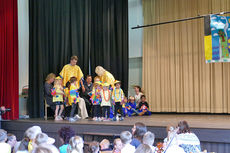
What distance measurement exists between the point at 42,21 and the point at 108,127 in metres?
3.84

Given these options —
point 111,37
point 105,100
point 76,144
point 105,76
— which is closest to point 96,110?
point 105,100

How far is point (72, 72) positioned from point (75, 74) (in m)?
0.11

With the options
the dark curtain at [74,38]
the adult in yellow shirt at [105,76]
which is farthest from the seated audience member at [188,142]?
the dark curtain at [74,38]

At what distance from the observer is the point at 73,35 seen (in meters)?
8.29

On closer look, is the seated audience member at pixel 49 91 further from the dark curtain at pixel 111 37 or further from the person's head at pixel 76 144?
the person's head at pixel 76 144

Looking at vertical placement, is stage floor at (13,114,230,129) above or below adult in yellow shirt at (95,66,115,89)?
below

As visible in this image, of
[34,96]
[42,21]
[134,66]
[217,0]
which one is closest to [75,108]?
[34,96]

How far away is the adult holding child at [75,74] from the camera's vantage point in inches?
296

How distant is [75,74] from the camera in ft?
25.3

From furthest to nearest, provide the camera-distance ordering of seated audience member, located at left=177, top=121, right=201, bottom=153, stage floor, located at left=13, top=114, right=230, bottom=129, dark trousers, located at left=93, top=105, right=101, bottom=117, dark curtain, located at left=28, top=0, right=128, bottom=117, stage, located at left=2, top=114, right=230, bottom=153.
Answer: dark curtain, located at left=28, top=0, right=128, bottom=117, dark trousers, located at left=93, top=105, right=101, bottom=117, stage floor, located at left=13, top=114, right=230, bottom=129, stage, located at left=2, top=114, right=230, bottom=153, seated audience member, located at left=177, top=121, right=201, bottom=153

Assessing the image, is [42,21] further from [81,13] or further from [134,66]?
[134,66]

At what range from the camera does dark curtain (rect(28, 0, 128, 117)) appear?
25.3ft

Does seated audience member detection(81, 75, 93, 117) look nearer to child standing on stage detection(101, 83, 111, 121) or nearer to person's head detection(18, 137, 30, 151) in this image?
child standing on stage detection(101, 83, 111, 121)

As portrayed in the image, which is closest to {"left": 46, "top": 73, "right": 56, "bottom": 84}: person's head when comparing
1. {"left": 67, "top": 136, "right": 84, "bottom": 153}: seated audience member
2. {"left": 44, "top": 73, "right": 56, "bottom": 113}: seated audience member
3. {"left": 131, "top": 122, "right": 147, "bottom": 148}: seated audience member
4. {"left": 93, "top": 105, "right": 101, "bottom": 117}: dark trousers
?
{"left": 44, "top": 73, "right": 56, "bottom": 113}: seated audience member
